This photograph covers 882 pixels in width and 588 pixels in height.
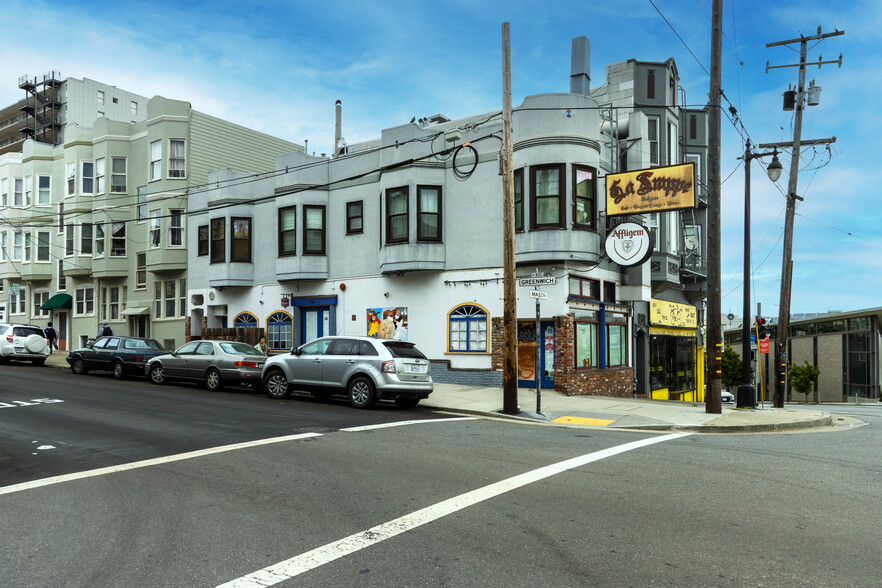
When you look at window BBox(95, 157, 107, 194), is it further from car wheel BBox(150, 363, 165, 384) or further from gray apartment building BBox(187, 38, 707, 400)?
car wheel BBox(150, 363, 165, 384)

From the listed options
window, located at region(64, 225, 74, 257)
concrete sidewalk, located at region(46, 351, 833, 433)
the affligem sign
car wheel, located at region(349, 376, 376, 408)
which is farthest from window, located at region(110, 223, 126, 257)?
the affligem sign

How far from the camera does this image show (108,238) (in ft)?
103

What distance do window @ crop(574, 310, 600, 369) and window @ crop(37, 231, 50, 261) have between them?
3089 cm

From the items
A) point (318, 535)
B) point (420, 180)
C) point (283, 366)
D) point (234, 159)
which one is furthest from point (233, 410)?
point (234, 159)

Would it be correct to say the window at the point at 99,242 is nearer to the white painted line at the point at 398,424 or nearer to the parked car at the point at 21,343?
the parked car at the point at 21,343

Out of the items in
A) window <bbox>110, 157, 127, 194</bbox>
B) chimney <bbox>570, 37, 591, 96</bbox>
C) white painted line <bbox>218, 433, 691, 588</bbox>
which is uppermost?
chimney <bbox>570, 37, 591, 96</bbox>

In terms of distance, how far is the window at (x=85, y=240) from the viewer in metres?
32.7

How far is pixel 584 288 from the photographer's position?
20062 mm

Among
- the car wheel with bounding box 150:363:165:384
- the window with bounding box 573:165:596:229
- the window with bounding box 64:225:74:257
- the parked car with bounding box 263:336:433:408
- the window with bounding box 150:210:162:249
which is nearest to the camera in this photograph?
the parked car with bounding box 263:336:433:408

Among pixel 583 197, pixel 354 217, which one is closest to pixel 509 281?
pixel 583 197

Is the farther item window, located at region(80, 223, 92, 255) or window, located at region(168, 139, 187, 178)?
window, located at region(80, 223, 92, 255)

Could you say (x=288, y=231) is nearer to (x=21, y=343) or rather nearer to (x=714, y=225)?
(x=21, y=343)

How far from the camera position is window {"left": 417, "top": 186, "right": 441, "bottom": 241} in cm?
2086

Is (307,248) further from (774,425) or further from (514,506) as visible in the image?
(514,506)
